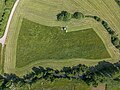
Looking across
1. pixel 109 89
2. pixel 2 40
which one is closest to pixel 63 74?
pixel 109 89

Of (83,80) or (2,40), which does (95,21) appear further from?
(2,40)

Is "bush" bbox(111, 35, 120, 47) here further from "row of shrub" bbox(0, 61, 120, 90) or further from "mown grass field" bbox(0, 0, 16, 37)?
"mown grass field" bbox(0, 0, 16, 37)

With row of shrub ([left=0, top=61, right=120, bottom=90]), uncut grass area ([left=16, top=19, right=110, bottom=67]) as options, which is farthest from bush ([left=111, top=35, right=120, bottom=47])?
row of shrub ([left=0, top=61, right=120, bottom=90])

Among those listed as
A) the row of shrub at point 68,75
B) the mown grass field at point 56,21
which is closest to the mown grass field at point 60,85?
the row of shrub at point 68,75

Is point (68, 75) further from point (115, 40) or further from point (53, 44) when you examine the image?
point (115, 40)

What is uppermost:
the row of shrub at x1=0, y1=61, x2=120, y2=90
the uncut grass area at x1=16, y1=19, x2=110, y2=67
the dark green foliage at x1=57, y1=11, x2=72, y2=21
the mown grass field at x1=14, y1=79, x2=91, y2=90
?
the dark green foliage at x1=57, y1=11, x2=72, y2=21

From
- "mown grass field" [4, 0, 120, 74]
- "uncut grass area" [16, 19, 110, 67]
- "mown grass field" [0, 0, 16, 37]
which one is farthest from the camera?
"uncut grass area" [16, 19, 110, 67]

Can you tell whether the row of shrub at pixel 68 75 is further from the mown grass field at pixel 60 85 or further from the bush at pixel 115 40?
the bush at pixel 115 40
